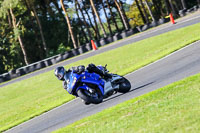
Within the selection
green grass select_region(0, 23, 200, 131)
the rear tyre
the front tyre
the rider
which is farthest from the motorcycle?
green grass select_region(0, 23, 200, 131)

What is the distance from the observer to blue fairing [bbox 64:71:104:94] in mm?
11117

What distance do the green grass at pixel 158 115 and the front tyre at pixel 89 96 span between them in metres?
1.89

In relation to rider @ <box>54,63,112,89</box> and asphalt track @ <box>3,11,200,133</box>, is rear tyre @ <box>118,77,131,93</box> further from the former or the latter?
rider @ <box>54,63,112,89</box>

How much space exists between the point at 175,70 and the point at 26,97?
1069 centimetres

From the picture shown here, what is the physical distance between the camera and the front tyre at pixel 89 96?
11234 millimetres

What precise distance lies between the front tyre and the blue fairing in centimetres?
15

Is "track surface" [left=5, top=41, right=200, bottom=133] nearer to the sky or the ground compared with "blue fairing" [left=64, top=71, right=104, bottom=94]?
nearer to the ground

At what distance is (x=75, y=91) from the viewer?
37.3 feet

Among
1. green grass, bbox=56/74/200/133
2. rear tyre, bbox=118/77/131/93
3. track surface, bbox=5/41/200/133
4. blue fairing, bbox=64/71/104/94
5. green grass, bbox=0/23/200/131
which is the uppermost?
blue fairing, bbox=64/71/104/94

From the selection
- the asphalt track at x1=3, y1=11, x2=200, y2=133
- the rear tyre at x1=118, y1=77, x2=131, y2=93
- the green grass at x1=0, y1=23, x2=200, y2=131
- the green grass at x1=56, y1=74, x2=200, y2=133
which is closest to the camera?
the green grass at x1=56, y1=74, x2=200, y2=133

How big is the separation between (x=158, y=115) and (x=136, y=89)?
5464 mm

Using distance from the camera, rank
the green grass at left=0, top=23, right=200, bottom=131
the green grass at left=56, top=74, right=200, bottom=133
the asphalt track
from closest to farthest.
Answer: the green grass at left=56, top=74, right=200, bottom=133
the asphalt track
the green grass at left=0, top=23, right=200, bottom=131

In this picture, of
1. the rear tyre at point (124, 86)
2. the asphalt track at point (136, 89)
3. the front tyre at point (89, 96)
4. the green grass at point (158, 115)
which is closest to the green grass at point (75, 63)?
the asphalt track at point (136, 89)

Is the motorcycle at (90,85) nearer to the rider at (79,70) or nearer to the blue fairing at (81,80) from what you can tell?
the blue fairing at (81,80)
